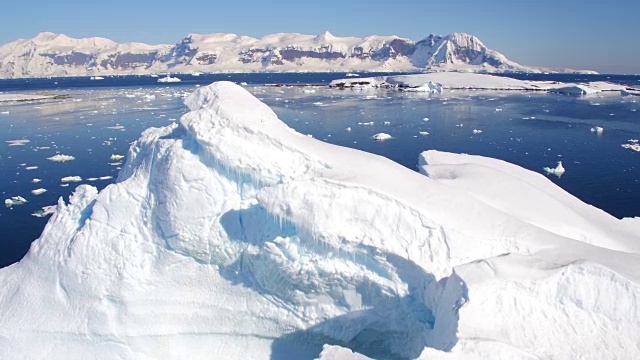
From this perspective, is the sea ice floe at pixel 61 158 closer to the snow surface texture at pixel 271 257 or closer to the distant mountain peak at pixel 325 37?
the snow surface texture at pixel 271 257

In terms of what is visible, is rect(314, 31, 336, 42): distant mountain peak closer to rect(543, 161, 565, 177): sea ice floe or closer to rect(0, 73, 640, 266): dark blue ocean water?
rect(0, 73, 640, 266): dark blue ocean water

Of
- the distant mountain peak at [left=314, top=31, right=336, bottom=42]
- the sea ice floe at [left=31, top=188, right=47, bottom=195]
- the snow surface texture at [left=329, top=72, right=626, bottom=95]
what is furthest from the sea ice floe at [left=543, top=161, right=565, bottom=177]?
the distant mountain peak at [left=314, top=31, right=336, bottom=42]

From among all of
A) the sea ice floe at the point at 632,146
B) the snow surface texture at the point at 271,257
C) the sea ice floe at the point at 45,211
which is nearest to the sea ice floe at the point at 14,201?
the sea ice floe at the point at 45,211

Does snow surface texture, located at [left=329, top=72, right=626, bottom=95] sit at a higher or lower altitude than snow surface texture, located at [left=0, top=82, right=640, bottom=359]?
higher

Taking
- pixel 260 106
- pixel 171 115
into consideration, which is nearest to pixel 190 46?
pixel 171 115

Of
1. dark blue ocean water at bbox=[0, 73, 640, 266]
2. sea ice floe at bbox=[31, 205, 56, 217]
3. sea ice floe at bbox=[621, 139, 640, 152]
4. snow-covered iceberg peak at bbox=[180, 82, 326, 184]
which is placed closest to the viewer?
snow-covered iceberg peak at bbox=[180, 82, 326, 184]
